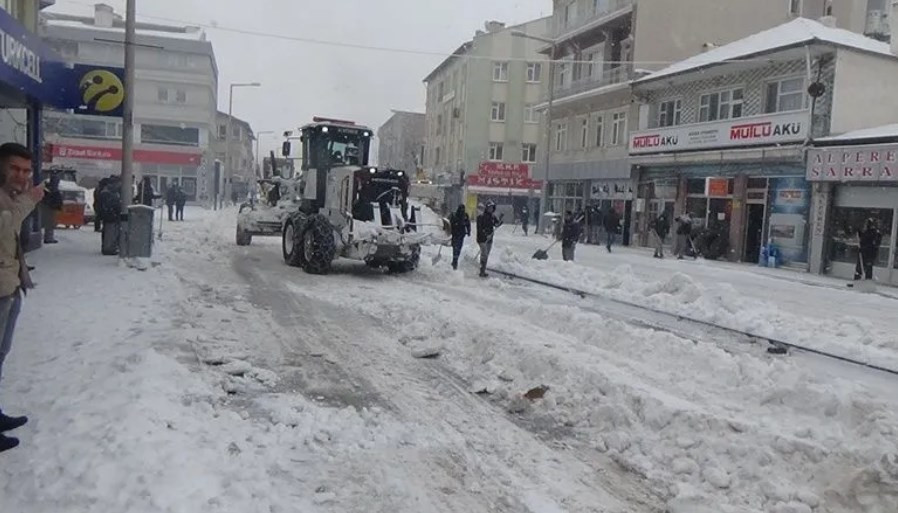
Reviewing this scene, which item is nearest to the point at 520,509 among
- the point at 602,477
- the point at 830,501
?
the point at 602,477

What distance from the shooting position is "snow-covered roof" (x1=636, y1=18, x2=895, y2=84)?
2386cm

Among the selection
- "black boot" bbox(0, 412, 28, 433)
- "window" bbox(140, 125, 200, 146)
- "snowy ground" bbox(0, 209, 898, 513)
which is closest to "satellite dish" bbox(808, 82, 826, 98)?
"snowy ground" bbox(0, 209, 898, 513)

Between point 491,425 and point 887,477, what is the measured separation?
9.55 ft

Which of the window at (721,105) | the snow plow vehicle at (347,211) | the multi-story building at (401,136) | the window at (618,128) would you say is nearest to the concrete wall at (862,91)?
the window at (721,105)

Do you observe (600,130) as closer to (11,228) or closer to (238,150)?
(11,228)

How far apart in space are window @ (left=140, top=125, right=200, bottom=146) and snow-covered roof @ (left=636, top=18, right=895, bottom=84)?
41099mm

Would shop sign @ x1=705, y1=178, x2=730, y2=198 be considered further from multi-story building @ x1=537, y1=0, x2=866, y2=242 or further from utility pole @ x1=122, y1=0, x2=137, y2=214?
utility pole @ x1=122, y1=0, x2=137, y2=214

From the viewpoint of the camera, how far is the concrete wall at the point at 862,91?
23.6m

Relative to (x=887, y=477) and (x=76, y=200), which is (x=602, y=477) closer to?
(x=887, y=477)

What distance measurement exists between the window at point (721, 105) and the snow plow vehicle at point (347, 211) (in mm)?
16320

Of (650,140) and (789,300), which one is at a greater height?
(650,140)

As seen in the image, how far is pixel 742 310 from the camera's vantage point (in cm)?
1294

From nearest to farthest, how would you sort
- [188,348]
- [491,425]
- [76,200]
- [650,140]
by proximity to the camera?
[491,425] < [188,348] < [76,200] < [650,140]

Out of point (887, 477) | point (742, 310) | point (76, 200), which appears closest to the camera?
point (887, 477)
